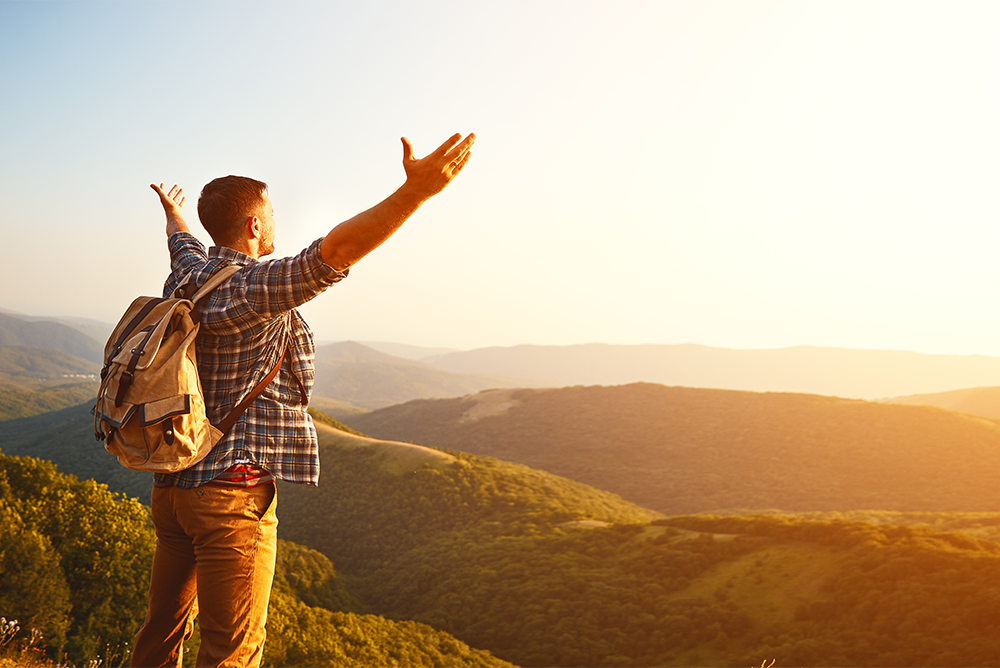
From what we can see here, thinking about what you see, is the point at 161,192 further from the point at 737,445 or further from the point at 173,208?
the point at 737,445

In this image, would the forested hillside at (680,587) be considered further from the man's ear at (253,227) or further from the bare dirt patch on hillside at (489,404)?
the bare dirt patch on hillside at (489,404)

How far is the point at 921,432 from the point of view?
60562mm

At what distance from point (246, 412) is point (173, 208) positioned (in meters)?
1.42

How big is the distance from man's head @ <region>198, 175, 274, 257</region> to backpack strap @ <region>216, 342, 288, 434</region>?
531 mm

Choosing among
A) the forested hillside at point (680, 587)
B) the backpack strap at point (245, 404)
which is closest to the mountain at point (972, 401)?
the forested hillside at point (680, 587)

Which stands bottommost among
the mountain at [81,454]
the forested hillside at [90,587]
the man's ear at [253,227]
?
the mountain at [81,454]

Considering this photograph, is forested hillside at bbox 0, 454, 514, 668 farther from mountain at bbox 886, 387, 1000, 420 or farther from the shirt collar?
mountain at bbox 886, 387, 1000, 420

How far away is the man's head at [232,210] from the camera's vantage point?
222cm

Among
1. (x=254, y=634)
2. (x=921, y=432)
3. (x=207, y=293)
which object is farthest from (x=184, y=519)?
(x=921, y=432)

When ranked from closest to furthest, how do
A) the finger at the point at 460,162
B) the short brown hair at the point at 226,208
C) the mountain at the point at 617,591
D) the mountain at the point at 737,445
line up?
the finger at the point at 460,162
the short brown hair at the point at 226,208
the mountain at the point at 617,591
the mountain at the point at 737,445

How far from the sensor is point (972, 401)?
346 feet

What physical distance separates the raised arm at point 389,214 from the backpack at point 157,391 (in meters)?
0.46

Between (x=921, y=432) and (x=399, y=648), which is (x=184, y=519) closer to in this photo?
(x=399, y=648)

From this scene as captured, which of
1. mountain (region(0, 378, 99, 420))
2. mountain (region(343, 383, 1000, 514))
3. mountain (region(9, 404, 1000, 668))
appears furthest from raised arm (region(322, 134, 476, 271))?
mountain (region(0, 378, 99, 420))
